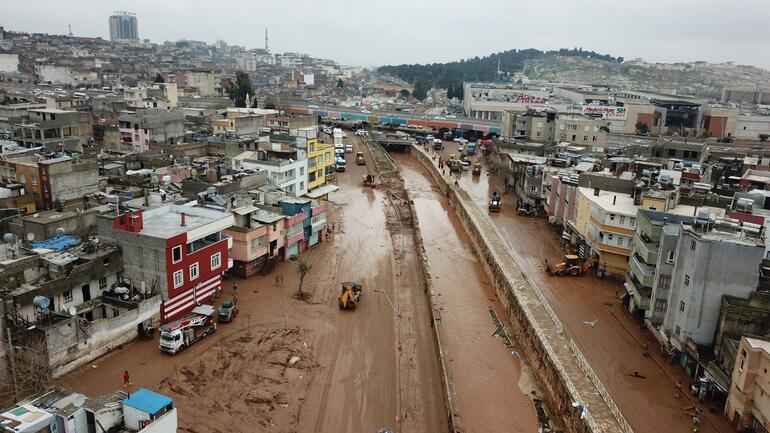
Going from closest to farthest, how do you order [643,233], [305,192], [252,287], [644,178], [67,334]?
[67,334], [643,233], [252,287], [644,178], [305,192]

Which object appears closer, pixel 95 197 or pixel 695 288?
pixel 695 288

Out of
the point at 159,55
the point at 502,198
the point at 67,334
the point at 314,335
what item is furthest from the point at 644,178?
the point at 159,55

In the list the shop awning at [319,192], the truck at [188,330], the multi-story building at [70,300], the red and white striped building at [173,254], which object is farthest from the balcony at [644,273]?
the shop awning at [319,192]

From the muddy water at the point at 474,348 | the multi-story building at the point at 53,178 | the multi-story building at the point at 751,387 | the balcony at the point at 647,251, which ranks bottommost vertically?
the muddy water at the point at 474,348

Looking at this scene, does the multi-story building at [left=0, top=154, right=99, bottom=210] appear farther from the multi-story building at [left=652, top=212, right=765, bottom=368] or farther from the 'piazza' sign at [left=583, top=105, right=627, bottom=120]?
the 'piazza' sign at [left=583, top=105, right=627, bottom=120]

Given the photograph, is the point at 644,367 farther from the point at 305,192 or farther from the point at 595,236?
the point at 305,192

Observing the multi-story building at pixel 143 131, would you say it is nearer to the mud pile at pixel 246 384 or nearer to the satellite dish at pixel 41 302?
the mud pile at pixel 246 384

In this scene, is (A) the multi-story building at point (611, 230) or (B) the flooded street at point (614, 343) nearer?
(B) the flooded street at point (614, 343)

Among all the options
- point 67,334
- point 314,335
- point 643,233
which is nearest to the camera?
point 67,334
